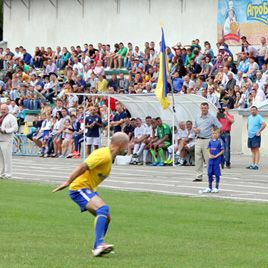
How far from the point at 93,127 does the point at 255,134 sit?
7.15 meters

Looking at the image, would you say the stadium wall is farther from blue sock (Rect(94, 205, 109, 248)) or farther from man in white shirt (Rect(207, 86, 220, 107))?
blue sock (Rect(94, 205, 109, 248))

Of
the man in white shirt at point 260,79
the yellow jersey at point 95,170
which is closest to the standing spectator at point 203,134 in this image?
the man in white shirt at point 260,79

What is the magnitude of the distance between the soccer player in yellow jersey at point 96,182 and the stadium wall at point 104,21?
1382 inches

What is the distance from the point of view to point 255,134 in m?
32.2

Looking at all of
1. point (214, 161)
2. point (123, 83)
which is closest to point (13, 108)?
point (123, 83)

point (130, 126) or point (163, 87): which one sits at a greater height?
point (163, 87)

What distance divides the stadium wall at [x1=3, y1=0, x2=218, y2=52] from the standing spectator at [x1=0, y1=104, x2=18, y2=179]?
20.8 meters

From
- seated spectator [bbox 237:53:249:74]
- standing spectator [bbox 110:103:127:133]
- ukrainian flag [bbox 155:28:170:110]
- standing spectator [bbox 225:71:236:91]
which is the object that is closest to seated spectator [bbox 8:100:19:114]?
standing spectator [bbox 110:103:127:133]

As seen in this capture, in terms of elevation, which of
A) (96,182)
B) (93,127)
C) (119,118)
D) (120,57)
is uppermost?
(120,57)

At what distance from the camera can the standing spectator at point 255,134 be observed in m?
31.9

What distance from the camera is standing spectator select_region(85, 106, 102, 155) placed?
37094mm

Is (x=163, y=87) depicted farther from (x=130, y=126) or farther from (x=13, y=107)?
(x=13, y=107)

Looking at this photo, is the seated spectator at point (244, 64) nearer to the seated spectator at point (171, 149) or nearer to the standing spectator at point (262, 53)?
the standing spectator at point (262, 53)

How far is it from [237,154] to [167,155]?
4112 millimetres
